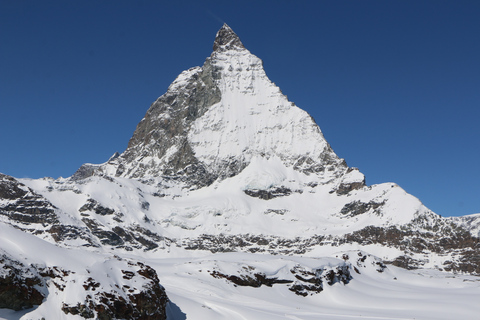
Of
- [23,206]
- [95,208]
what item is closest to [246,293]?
[23,206]

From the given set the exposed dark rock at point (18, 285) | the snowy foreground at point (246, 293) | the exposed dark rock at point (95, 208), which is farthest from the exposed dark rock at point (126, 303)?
the exposed dark rock at point (95, 208)

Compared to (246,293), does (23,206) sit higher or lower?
higher

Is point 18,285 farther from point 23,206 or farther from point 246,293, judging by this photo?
point 23,206

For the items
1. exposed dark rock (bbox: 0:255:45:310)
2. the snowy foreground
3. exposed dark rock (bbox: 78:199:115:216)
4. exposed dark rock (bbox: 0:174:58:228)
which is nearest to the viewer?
exposed dark rock (bbox: 0:255:45:310)

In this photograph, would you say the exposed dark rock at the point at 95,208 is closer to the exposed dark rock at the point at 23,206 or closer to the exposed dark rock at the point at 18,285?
the exposed dark rock at the point at 23,206

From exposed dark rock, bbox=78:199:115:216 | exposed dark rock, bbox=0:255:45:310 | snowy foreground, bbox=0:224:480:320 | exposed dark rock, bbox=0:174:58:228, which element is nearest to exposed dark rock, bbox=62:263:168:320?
snowy foreground, bbox=0:224:480:320

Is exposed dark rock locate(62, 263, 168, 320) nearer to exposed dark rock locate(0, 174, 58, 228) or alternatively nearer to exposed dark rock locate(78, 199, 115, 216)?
exposed dark rock locate(0, 174, 58, 228)

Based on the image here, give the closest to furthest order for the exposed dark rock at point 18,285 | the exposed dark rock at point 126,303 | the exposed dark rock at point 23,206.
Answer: the exposed dark rock at point 18,285 → the exposed dark rock at point 126,303 → the exposed dark rock at point 23,206

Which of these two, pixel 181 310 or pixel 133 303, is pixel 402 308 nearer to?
pixel 181 310
